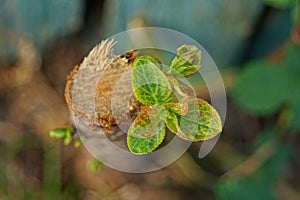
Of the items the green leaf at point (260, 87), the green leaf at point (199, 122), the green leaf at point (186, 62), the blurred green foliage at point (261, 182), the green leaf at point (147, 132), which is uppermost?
the green leaf at point (186, 62)

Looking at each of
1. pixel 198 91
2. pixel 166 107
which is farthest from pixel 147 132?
pixel 198 91

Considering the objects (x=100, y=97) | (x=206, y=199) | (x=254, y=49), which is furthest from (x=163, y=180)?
A: (x=100, y=97)

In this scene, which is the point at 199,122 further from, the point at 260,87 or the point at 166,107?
the point at 260,87

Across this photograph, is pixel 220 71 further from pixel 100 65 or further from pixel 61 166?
pixel 100 65

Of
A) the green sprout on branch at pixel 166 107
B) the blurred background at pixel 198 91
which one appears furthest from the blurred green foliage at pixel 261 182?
the green sprout on branch at pixel 166 107

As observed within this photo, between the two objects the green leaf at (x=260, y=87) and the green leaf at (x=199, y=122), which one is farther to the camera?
the green leaf at (x=260, y=87)

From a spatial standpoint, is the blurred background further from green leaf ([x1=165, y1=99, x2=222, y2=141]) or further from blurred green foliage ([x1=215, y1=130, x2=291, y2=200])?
green leaf ([x1=165, y1=99, x2=222, y2=141])

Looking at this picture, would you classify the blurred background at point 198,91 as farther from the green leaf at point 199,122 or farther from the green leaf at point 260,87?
the green leaf at point 199,122

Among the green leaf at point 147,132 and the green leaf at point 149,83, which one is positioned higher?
the green leaf at point 149,83
